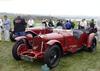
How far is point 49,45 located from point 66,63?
1389 mm

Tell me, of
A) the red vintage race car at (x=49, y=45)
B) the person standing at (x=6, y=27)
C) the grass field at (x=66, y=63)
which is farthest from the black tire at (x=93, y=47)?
the person standing at (x=6, y=27)

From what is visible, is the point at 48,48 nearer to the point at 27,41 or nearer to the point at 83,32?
the point at 27,41

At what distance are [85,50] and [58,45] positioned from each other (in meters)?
3.26

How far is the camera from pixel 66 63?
9.86 meters

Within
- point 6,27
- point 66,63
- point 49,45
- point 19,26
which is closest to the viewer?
point 49,45

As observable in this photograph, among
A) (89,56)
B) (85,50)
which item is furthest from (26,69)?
(85,50)

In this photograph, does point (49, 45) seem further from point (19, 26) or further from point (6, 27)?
point (6, 27)

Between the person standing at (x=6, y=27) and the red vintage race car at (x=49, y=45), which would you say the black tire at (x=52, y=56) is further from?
the person standing at (x=6, y=27)

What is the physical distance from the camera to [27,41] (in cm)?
1003

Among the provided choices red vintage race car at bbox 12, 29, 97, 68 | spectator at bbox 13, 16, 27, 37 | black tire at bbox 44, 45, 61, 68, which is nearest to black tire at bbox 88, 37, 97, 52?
red vintage race car at bbox 12, 29, 97, 68

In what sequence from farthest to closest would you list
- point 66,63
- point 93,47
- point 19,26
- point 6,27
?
point 6,27, point 19,26, point 93,47, point 66,63

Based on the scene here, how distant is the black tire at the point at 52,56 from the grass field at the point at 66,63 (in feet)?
0.79

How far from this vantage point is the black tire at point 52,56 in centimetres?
863

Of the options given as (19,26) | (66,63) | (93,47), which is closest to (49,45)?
(66,63)
